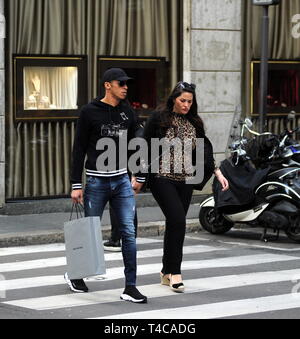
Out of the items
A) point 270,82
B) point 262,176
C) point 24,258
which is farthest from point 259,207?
point 270,82

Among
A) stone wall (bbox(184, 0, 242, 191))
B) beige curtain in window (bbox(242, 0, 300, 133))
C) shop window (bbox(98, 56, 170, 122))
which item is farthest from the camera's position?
beige curtain in window (bbox(242, 0, 300, 133))

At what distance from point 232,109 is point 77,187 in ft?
26.3

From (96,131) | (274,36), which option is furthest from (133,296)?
(274,36)

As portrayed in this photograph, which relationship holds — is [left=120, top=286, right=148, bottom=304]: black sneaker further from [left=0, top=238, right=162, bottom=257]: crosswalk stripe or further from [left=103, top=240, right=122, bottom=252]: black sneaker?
[left=0, top=238, right=162, bottom=257]: crosswalk stripe

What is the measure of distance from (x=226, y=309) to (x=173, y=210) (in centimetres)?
119

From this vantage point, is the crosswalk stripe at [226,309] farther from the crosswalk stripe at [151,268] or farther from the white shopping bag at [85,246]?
the crosswalk stripe at [151,268]

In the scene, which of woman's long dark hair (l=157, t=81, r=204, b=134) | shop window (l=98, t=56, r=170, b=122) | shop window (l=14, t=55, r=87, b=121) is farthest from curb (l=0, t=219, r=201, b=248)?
woman's long dark hair (l=157, t=81, r=204, b=134)

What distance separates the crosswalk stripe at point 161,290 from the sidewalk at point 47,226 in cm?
320

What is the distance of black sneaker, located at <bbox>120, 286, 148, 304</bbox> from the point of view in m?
8.29

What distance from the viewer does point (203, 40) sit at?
52.0 feet

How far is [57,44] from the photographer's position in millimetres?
14523

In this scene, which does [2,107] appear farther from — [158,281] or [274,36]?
[158,281]

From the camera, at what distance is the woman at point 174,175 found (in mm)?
8875

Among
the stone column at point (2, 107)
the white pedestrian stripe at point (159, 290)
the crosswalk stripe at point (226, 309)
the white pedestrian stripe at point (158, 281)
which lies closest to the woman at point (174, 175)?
the white pedestrian stripe at point (159, 290)
